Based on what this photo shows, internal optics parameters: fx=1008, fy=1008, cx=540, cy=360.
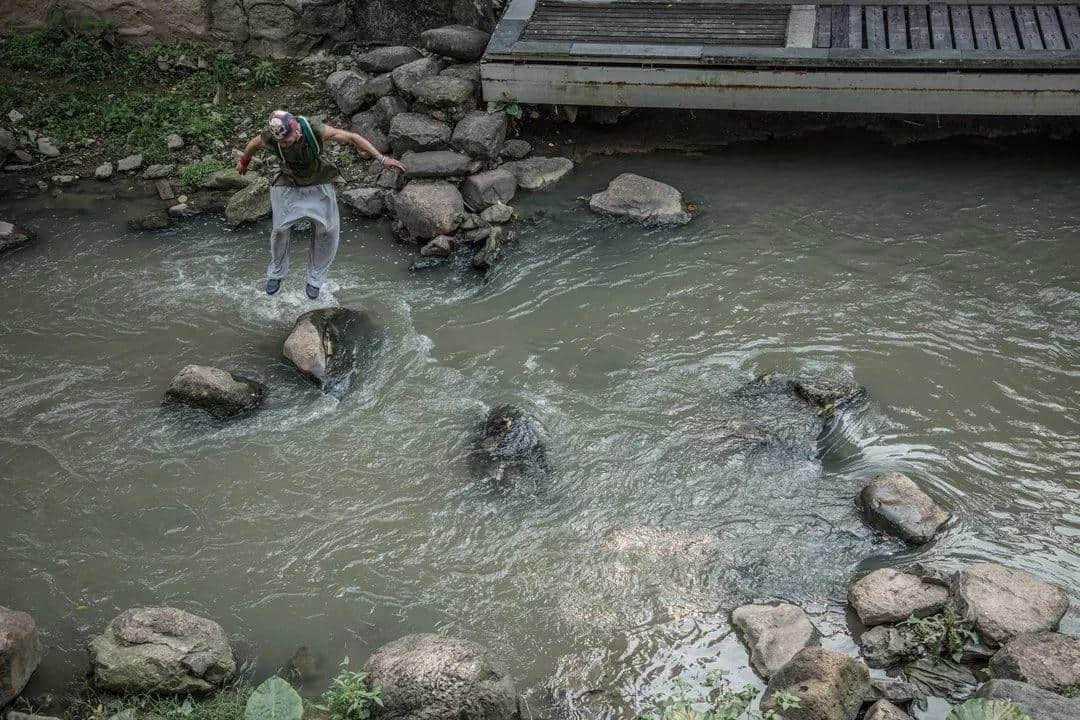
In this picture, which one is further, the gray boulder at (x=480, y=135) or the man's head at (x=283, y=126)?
the gray boulder at (x=480, y=135)

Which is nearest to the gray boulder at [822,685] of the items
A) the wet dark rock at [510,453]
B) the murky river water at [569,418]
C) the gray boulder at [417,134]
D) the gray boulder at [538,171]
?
the murky river water at [569,418]

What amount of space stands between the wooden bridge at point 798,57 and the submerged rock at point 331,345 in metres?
3.27

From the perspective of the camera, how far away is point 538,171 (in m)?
10.1

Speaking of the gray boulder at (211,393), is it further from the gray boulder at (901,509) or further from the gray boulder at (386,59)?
the gray boulder at (386,59)

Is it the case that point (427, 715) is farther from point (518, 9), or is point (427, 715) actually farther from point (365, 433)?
point (518, 9)

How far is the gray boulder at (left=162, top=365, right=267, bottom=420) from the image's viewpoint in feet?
24.2

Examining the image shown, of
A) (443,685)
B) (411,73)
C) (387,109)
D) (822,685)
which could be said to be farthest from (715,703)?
(411,73)

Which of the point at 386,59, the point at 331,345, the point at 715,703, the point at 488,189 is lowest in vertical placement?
the point at 715,703

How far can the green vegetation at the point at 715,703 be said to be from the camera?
477 cm

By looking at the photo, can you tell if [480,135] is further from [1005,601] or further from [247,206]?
[1005,601]

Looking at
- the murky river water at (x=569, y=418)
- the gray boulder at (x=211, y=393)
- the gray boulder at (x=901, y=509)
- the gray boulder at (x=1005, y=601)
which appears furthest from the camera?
the gray boulder at (x=211, y=393)

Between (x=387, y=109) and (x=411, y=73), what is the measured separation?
0.47 meters

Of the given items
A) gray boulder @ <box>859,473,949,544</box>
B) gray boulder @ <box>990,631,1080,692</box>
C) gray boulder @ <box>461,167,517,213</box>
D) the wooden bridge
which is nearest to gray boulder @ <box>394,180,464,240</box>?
gray boulder @ <box>461,167,517,213</box>

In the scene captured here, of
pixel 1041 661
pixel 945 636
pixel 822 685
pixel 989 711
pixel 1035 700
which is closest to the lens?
pixel 989 711
